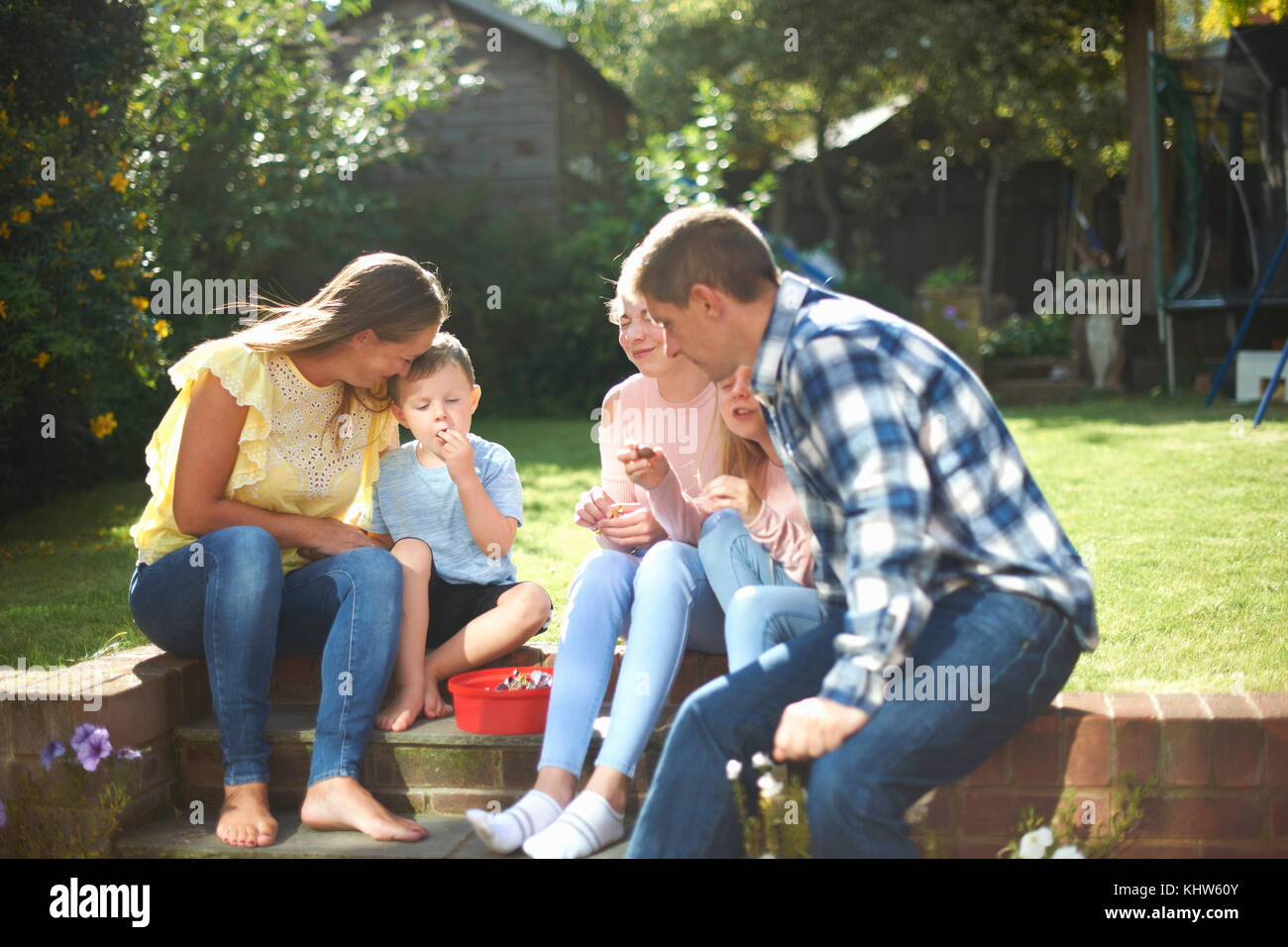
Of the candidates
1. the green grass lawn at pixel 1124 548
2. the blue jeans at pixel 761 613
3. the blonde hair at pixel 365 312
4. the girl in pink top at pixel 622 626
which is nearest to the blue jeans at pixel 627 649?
the girl in pink top at pixel 622 626

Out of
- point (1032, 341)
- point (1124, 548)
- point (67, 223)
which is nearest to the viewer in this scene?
point (1124, 548)

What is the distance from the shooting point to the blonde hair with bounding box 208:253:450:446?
2600mm

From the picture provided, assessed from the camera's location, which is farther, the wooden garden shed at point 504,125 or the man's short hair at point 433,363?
the wooden garden shed at point 504,125

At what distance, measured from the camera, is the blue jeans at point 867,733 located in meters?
1.76

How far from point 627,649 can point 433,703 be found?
59cm

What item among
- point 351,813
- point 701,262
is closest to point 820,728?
point 701,262

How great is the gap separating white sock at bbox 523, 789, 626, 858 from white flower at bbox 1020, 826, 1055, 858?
2.46 ft

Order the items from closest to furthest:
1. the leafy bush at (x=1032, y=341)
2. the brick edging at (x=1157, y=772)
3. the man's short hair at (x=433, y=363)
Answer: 1. the brick edging at (x=1157, y=772)
2. the man's short hair at (x=433, y=363)
3. the leafy bush at (x=1032, y=341)

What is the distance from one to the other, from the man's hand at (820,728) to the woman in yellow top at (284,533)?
103 cm

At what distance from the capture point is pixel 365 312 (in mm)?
2600

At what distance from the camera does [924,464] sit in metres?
1.78

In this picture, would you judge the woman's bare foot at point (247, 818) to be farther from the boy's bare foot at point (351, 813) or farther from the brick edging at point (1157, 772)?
the brick edging at point (1157, 772)

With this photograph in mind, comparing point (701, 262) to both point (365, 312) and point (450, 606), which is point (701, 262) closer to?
point (365, 312)
